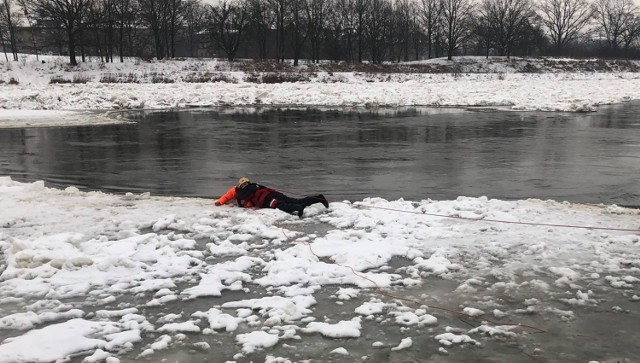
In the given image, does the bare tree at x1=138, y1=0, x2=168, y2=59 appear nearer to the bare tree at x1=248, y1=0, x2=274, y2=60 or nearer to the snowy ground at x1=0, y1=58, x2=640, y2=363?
the bare tree at x1=248, y1=0, x2=274, y2=60

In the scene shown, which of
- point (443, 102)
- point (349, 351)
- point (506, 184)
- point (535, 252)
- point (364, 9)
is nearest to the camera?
point (349, 351)

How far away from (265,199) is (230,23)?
69691 millimetres

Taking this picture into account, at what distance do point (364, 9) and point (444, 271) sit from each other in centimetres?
7804

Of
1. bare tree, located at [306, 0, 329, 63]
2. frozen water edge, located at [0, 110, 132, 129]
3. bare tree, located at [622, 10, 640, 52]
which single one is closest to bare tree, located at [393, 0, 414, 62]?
bare tree, located at [306, 0, 329, 63]

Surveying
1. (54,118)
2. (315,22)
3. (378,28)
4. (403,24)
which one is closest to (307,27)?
(315,22)

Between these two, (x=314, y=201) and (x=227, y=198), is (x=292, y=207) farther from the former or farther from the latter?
(x=227, y=198)

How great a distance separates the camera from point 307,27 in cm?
7094

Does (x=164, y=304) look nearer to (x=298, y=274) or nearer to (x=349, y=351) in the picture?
(x=298, y=274)

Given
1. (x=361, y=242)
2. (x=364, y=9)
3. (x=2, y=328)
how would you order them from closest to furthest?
1. (x=2, y=328)
2. (x=361, y=242)
3. (x=364, y=9)

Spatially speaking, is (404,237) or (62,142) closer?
(404,237)

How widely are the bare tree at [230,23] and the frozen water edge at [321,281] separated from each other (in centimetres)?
6388

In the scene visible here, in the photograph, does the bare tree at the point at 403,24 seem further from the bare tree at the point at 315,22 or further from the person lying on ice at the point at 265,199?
the person lying on ice at the point at 265,199

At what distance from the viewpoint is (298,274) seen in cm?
518

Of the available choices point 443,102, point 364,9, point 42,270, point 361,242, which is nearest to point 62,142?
point 42,270
